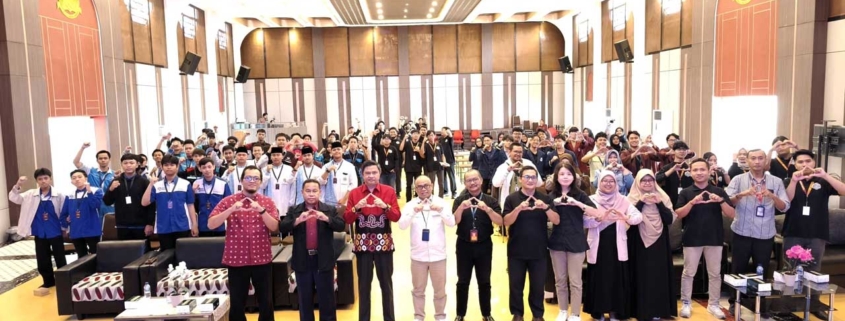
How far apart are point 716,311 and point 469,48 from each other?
668 inches

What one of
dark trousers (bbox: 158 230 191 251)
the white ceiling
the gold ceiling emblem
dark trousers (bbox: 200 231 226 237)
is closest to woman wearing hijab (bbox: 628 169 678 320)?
dark trousers (bbox: 200 231 226 237)

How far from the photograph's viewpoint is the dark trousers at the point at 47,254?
6.45m

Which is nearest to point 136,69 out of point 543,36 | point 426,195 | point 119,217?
point 119,217

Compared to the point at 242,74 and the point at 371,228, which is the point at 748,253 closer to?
the point at 371,228

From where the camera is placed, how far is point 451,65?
841 inches

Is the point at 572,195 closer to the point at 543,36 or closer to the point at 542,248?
the point at 542,248

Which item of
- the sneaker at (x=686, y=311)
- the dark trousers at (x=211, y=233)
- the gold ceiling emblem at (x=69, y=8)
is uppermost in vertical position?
the gold ceiling emblem at (x=69, y=8)

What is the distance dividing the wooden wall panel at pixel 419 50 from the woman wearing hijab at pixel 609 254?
55.0 feet

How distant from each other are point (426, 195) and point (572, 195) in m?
1.26

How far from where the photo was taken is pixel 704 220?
5105mm

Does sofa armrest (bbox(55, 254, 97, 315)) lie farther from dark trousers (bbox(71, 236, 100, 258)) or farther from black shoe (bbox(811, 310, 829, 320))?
black shoe (bbox(811, 310, 829, 320))

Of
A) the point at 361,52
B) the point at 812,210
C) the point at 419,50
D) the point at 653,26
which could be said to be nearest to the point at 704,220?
the point at 812,210

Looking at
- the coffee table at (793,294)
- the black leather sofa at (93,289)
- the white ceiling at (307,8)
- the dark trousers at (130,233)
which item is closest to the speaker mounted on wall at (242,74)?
the white ceiling at (307,8)

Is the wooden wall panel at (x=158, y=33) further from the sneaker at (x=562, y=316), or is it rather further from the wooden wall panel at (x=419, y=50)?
the sneaker at (x=562, y=316)
